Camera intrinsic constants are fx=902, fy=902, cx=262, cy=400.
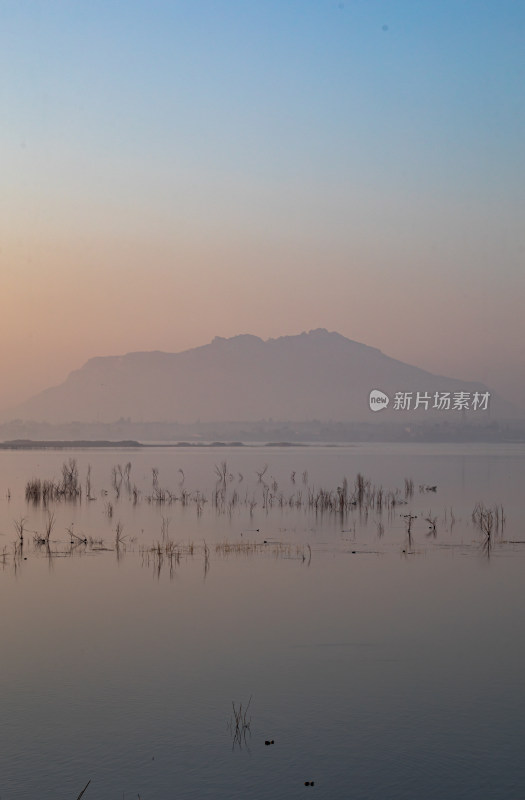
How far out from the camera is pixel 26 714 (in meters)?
9.30

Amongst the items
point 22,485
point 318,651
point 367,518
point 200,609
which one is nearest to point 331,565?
point 200,609

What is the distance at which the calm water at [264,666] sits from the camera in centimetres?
802

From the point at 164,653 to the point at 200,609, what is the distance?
2835 millimetres

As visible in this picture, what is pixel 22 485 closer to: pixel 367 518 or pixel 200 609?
pixel 367 518

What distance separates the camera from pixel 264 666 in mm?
11188

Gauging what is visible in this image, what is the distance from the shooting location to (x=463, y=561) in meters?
19.4

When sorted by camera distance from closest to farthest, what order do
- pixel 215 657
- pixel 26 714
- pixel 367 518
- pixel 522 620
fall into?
pixel 26 714
pixel 215 657
pixel 522 620
pixel 367 518

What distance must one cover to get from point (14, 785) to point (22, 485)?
35.4 m

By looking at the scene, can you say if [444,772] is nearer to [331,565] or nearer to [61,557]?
[331,565]

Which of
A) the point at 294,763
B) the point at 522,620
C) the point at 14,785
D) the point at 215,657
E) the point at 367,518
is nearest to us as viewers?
the point at 14,785

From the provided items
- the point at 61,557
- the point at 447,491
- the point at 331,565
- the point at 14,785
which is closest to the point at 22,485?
the point at 447,491

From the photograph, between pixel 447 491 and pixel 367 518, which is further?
pixel 447 491

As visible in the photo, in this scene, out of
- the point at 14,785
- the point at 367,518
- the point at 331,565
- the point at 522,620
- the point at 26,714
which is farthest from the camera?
the point at 367,518

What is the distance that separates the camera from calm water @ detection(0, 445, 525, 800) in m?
8.02
